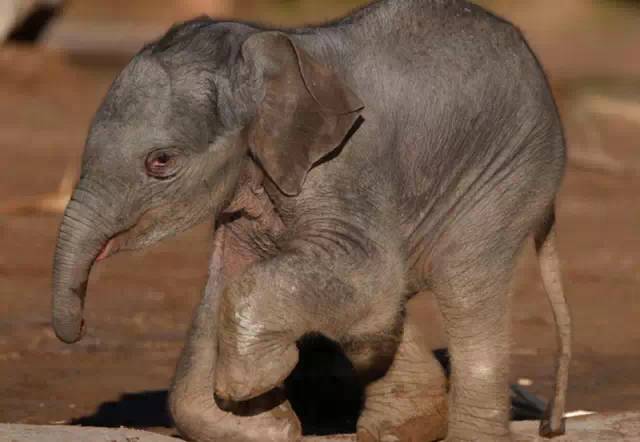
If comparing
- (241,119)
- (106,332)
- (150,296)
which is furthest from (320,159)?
(150,296)

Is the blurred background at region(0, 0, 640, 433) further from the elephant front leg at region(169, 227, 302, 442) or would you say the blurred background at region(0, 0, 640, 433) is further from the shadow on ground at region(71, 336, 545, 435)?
the elephant front leg at region(169, 227, 302, 442)

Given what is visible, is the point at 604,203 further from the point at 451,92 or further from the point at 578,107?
the point at 451,92

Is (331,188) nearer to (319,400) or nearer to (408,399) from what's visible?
(408,399)

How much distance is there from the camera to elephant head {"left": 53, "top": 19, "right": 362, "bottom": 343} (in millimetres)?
5633

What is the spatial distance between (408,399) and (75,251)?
5.94 ft

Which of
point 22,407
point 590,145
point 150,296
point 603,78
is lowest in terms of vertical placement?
point 603,78

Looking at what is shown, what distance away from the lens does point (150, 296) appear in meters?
10.4

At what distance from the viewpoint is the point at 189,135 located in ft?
18.9

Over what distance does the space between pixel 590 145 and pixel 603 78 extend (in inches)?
173

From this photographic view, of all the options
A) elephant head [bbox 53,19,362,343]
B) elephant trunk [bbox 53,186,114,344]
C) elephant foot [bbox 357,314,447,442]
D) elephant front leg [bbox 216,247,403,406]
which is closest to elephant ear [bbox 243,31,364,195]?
elephant head [bbox 53,19,362,343]

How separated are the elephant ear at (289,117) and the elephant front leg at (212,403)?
72cm

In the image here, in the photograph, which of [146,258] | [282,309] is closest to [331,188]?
[282,309]

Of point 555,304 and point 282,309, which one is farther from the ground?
point 282,309

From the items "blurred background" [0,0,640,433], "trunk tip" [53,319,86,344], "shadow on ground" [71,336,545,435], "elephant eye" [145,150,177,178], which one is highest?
"elephant eye" [145,150,177,178]
